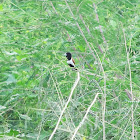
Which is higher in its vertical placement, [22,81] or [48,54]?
[48,54]

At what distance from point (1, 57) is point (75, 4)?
32.6 inches

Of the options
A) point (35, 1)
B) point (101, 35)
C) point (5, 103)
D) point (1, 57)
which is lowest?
point (5, 103)

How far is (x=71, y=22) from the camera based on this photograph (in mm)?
3098

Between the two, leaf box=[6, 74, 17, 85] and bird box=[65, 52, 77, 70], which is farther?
leaf box=[6, 74, 17, 85]

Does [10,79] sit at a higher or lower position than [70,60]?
lower

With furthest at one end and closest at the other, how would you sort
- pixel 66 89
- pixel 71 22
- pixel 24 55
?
pixel 71 22
pixel 24 55
pixel 66 89

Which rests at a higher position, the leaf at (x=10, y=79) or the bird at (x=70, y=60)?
the bird at (x=70, y=60)

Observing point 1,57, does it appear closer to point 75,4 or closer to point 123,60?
point 75,4

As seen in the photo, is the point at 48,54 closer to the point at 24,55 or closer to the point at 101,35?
the point at 24,55

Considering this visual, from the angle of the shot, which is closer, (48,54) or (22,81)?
(48,54)

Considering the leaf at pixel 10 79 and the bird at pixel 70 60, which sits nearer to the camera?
the bird at pixel 70 60

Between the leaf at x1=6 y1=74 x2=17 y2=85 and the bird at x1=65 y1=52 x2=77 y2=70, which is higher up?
the bird at x1=65 y1=52 x2=77 y2=70

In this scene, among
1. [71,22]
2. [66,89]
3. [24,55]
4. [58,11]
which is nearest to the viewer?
[66,89]

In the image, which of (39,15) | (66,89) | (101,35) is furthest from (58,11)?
(66,89)
